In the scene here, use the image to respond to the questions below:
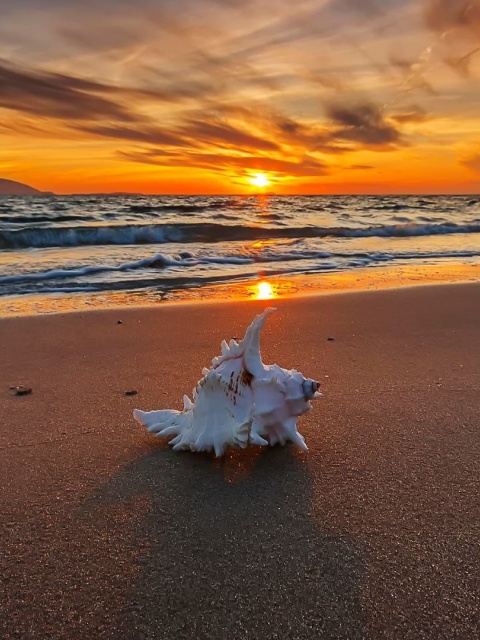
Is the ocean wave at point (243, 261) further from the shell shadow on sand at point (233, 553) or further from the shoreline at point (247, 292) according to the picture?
the shell shadow on sand at point (233, 553)

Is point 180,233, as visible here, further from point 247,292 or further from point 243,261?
point 247,292

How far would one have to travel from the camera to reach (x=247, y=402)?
2.23m

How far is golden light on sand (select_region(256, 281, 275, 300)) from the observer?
22.1 ft

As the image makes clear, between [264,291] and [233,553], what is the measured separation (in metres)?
5.54

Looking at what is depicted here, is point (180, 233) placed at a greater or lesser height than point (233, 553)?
lesser

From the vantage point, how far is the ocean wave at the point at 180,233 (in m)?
15.8

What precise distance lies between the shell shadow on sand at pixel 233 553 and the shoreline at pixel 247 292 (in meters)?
3.90

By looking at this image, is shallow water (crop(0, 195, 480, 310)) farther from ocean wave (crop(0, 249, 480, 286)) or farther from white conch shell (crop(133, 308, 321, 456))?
white conch shell (crop(133, 308, 321, 456))

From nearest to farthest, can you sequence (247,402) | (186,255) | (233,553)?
(233,553), (247,402), (186,255)

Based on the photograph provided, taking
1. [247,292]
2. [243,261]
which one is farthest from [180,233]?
[247,292]

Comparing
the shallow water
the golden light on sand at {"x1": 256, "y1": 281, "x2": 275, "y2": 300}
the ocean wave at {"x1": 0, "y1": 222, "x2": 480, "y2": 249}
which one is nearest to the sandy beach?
the golden light on sand at {"x1": 256, "y1": 281, "x2": 275, "y2": 300}

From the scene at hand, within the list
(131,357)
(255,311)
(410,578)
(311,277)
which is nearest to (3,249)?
(311,277)

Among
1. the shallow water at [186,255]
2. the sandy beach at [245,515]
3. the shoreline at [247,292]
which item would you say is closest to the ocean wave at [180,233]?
the shallow water at [186,255]

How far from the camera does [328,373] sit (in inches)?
142
